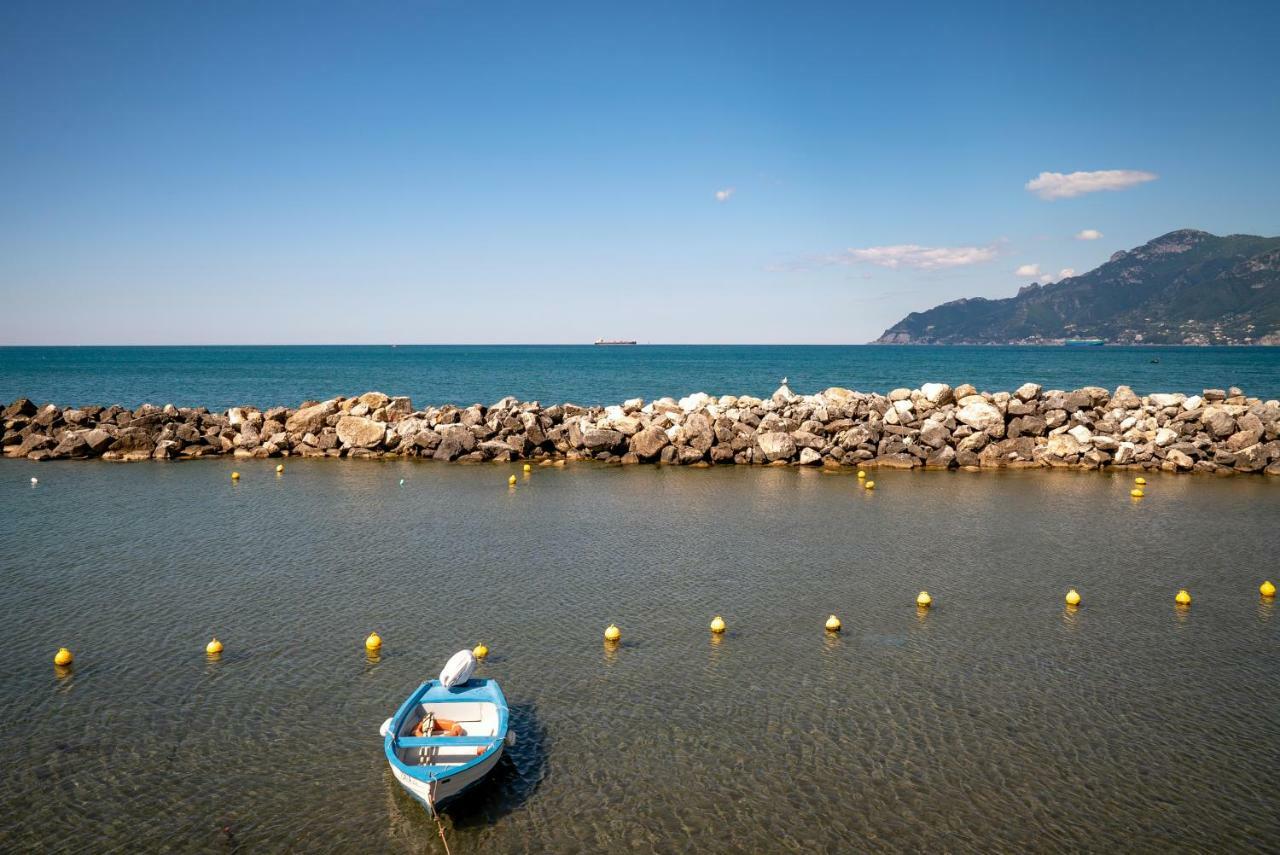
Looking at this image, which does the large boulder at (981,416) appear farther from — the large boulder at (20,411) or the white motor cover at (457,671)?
the large boulder at (20,411)

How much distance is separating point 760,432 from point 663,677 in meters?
22.3

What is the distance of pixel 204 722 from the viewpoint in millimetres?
11594

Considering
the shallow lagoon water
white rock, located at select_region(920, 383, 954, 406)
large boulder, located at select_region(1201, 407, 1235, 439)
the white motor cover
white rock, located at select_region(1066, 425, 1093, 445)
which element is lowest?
the shallow lagoon water

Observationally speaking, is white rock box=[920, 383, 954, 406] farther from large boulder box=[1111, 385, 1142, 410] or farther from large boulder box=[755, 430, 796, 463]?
large boulder box=[755, 430, 796, 463]

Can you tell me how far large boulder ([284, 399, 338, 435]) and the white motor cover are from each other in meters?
29.2

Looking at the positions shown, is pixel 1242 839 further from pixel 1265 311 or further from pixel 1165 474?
pixel 1265 311

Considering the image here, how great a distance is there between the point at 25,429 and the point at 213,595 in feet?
96.8

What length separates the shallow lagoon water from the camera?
9.48m

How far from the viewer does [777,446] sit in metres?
33.6

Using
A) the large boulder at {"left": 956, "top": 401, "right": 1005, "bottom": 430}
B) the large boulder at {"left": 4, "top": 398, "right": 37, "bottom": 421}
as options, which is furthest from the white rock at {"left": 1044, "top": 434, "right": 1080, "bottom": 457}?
the large boulder at {"left": 4, "top": 398, "right": 37, "bottom": 421}

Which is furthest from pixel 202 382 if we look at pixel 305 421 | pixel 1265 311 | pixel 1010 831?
pixel 1265 311

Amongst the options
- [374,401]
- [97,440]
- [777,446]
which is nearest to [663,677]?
[777,446]

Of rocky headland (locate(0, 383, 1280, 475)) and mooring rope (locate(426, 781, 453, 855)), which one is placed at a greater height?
rocky headland (locate(0, 383, 1280, 475))

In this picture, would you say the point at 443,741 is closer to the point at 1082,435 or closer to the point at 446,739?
the point at 446,739
